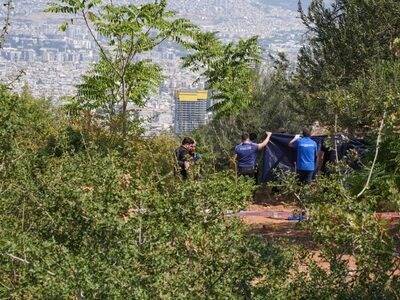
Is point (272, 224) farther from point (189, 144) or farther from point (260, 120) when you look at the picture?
point (260, 120)

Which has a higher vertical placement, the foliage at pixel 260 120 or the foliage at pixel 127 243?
the foliage at pixel 127 243

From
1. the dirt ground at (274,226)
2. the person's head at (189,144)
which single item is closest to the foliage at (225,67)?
the dirt ground at (274,226)

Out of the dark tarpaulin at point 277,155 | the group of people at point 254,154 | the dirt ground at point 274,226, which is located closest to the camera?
the dirt ground at point 274,226

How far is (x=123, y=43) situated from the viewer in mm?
17094

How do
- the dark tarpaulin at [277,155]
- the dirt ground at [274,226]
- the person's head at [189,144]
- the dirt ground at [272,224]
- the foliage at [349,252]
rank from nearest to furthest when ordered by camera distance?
the foliage at [349,252] → the dirt ground at [274,226] → the dirt ground at [272,224] → the person's head at [189,144] → the dark tarpaulin at [277,155]

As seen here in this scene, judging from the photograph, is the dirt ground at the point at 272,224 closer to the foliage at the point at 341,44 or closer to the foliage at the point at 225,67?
the foliage at the point at 341,44

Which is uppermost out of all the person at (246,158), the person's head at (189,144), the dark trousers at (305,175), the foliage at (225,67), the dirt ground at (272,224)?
the foliage at (225,67)

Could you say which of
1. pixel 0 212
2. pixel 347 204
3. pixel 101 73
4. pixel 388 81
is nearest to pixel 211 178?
pixel 347 204

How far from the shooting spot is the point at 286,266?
5.93 metres

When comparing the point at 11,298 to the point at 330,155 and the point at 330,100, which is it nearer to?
the point at 330,100

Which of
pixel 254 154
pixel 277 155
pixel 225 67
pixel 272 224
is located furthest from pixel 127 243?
pixel 225 67

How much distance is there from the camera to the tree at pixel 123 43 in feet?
54.3

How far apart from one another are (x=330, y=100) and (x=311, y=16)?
917 cm

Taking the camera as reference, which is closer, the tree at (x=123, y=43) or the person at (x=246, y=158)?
the person at (x=246, y=158)
